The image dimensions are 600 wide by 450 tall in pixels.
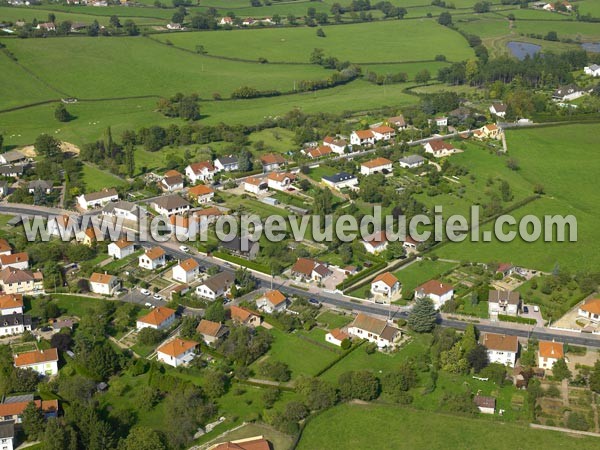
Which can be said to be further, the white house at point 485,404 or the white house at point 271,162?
the white house at point 271,162

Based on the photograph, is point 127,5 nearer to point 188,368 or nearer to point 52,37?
point 52,37

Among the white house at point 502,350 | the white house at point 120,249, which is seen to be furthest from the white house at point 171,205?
the white house at point 502,350

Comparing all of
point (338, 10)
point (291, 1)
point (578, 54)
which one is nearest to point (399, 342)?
point (578, 54)

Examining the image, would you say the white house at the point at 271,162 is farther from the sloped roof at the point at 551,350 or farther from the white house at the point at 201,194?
the sloped roof at the point at 551,350

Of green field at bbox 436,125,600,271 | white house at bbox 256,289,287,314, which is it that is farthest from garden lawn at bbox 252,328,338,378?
green field at bbox 436,125,600,271

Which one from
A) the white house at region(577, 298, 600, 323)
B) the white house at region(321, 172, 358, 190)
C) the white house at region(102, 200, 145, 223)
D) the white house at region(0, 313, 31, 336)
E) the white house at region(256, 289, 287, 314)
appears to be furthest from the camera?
the white house at region(321, 172, 358, 190)

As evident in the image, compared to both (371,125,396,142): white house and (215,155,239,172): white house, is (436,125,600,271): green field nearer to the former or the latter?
(371,125,396,142): white house
